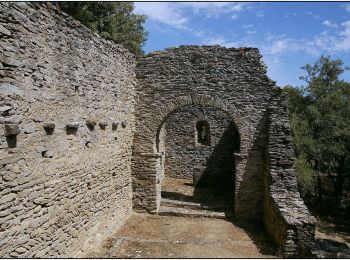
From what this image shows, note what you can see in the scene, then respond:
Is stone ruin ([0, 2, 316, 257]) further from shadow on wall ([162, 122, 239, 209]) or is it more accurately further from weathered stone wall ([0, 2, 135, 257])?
shadow on wall ([162, 122, 239, 209])

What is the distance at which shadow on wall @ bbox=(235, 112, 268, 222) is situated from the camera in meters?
11.0

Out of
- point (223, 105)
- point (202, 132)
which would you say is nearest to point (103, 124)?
point (223, 105)

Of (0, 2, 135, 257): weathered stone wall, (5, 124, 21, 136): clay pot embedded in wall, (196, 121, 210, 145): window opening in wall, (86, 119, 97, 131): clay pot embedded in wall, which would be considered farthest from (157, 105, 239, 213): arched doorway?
(5, 124, 21, 136): clay pot embedded in wall

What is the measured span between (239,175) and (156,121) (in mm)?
3254

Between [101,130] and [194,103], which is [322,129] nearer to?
[194,103]

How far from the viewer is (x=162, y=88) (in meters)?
11.4

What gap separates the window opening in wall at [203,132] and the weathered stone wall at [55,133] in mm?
8574

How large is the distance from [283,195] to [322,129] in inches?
374

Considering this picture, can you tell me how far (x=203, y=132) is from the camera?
64.1ft

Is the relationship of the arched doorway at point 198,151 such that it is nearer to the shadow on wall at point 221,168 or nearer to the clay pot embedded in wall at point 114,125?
the shadow on wall at point 221,168

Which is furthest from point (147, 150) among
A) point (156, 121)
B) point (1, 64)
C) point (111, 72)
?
point (1, 64)

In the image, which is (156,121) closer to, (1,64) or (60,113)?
(60,113)

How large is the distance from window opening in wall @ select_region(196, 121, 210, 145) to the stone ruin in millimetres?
6444

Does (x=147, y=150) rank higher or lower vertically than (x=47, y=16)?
lower
